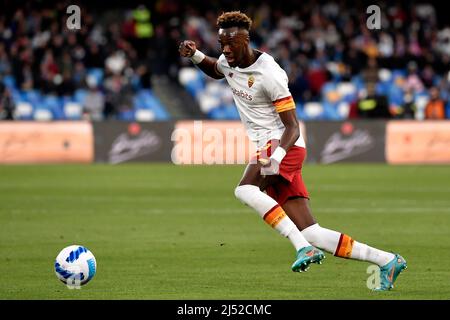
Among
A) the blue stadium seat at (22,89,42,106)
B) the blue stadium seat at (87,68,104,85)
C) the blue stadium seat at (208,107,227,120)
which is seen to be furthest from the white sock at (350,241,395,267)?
the blue stadium seat at (87,68,104,85)

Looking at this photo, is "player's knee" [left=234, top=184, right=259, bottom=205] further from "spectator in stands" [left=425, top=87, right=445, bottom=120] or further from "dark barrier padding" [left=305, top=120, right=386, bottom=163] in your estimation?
"spectator in stands" [left=425, top=87, right=445, bottom=120]

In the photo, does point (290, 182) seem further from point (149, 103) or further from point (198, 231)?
point (149, 103)

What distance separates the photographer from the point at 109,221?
14461 mm

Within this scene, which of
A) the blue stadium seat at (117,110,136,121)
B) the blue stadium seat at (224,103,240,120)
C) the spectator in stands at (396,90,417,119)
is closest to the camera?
the spectator in stands at (396,90,417,119)

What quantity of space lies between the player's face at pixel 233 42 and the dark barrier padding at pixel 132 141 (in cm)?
1569

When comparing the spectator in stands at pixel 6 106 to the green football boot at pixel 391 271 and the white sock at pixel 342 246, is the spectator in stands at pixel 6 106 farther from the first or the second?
the green football boot at pixel 391 271

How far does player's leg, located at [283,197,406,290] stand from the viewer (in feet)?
28.0

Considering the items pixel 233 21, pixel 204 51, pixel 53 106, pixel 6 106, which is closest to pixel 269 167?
pixel 233 21

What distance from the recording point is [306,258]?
8.18 m

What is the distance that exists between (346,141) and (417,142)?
165 cm

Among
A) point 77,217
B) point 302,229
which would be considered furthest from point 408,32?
point 302,229
